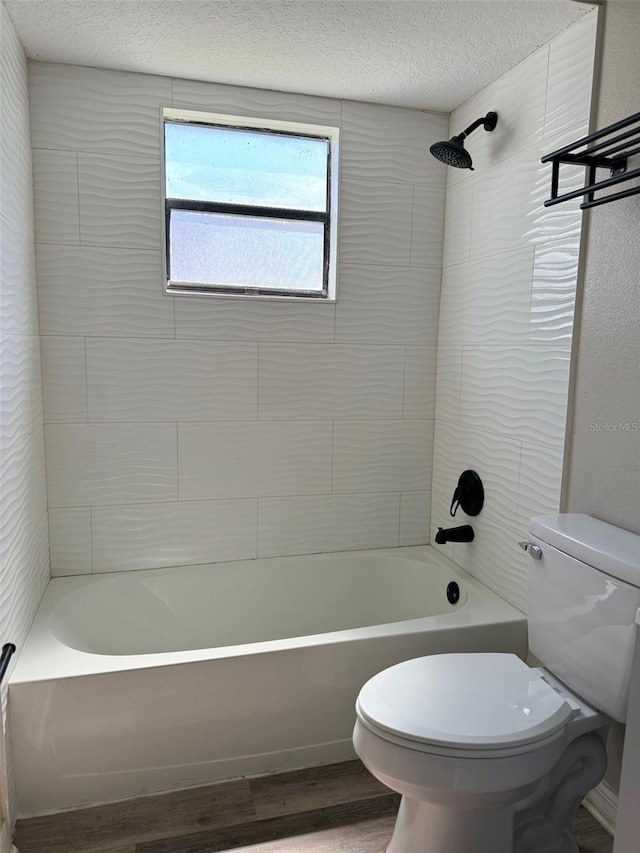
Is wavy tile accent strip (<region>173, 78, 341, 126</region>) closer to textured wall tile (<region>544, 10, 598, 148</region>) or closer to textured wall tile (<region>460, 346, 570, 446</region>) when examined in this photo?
textured wall tile (<region>544, 10, 598, 148</region>)

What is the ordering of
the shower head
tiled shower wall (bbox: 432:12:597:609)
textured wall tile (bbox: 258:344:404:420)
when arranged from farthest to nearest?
textured wall tile (bbox: 258:344:404:420) < the shower head < tiled shower wall (bbox: 432:12:597:609)

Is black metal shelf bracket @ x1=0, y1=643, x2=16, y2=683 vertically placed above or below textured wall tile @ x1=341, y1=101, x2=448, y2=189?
Answer: below

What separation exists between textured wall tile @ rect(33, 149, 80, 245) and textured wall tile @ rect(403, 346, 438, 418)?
1470 mm

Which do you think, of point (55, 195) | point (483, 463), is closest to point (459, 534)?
point (483, 463)

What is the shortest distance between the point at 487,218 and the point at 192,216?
1.17 metres

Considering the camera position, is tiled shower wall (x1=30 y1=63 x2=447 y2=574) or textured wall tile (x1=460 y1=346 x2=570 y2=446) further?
tiled shower wall (x1=30 y1=63 x2=447 y2=574)

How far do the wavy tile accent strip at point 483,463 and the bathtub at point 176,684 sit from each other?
1.17 ft

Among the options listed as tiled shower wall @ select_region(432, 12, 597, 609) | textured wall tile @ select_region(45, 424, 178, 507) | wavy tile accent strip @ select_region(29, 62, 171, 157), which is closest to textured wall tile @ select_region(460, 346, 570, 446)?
tiled shower wall @ select_region(432, 12, 597, 609)

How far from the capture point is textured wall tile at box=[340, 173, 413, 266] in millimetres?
2543

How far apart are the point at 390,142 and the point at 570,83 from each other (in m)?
0.85

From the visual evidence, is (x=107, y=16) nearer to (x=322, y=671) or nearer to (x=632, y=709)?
(x=322, y=671)

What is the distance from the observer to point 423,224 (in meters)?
→ 2.64

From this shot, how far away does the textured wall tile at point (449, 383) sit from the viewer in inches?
101

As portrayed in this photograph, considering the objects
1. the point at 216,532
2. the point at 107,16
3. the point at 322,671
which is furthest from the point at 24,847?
the point at 107,16
